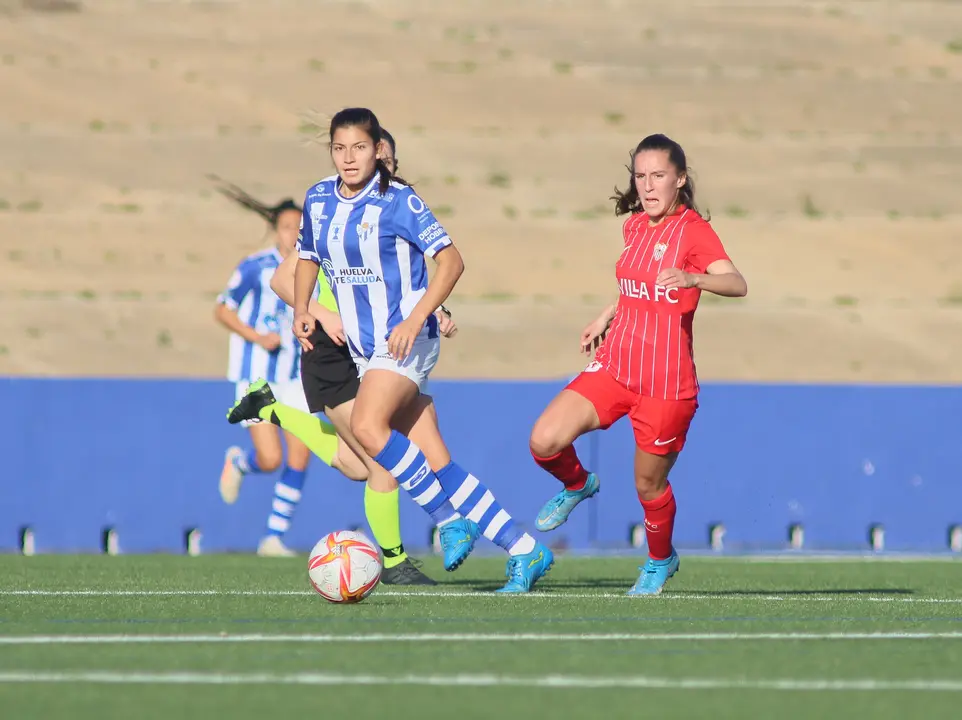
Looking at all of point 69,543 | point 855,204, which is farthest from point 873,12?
point 69,543

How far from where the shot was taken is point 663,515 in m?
7.29

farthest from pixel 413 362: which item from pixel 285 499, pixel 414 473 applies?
pixel 285 499

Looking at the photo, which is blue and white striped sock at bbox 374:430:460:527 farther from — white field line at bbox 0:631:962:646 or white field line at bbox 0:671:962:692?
white field line at bbox 0:671:962:692

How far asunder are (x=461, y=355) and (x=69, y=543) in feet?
34.6

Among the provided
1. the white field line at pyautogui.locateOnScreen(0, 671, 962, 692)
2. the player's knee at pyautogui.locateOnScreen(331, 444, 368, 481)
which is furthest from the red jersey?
the white field line at pyautogui.locateOnScreen(0, 671, 962, 692)

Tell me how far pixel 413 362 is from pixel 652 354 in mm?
1003

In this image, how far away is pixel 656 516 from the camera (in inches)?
287

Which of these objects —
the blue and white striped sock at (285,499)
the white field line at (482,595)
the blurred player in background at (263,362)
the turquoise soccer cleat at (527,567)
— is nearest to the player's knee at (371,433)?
the white field line at (482,595)

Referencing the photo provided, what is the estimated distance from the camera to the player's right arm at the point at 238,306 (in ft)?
37.0

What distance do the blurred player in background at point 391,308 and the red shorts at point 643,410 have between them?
596 mm

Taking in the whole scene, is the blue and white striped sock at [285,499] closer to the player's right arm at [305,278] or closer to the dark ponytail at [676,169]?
the player's right arm at [305,278]

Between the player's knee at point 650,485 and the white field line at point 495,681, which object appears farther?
the player's knee at point 650,485

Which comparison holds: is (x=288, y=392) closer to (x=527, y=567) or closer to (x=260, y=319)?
(x=260, y=319)

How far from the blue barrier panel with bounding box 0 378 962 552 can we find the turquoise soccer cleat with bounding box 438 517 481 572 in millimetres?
4916
